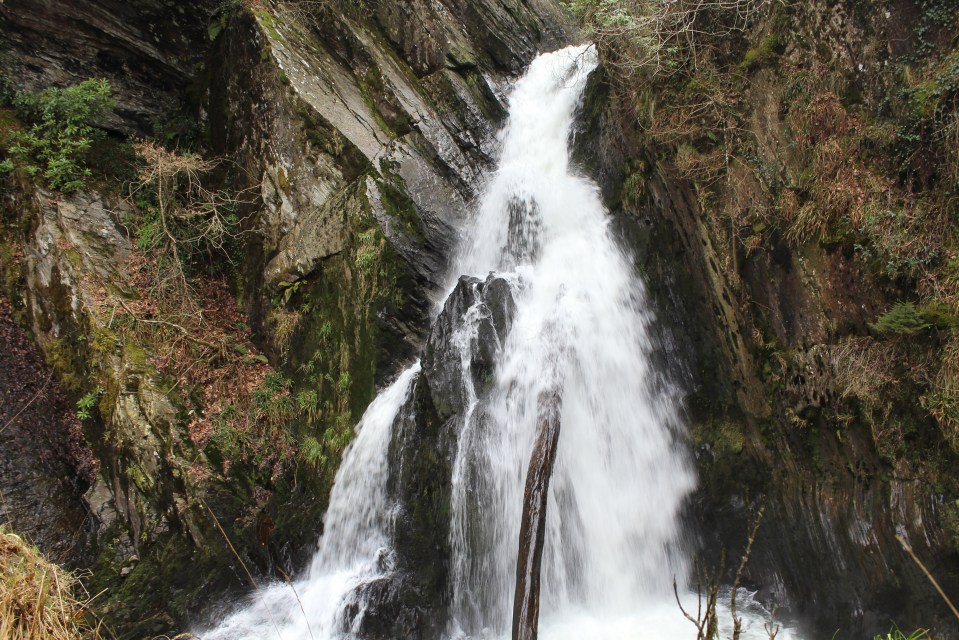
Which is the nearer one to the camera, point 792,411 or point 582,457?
point 792,411

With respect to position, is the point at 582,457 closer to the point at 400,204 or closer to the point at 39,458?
the point at 400,204

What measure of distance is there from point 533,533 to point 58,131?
9601 millimetres

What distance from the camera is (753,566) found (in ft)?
18.1

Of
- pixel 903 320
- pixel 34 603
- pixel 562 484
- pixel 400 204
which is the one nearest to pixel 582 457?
pixel 562 484

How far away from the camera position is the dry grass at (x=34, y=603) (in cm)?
263

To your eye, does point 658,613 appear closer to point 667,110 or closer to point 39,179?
point 667,110

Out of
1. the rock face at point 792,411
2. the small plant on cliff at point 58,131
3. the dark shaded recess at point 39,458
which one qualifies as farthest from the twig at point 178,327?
the rock face at point 792,411

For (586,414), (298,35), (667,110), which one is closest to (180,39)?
(298,35)

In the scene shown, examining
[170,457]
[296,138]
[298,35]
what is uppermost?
[298,35]

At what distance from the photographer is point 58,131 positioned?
8.43m

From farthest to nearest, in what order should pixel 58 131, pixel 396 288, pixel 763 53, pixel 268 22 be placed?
pixel 268 22
pixel 58 131
pixel 396 288
pixel 763 53

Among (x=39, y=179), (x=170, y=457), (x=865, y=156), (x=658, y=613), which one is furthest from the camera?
(x=39, y=179)

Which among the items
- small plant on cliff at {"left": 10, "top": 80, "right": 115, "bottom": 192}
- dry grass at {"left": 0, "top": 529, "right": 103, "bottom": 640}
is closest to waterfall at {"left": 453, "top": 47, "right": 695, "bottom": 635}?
dry grass at {"left": 0, "top": 529, "right": 103, "bottom": 640}

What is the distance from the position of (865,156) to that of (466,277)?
4.43 metres
